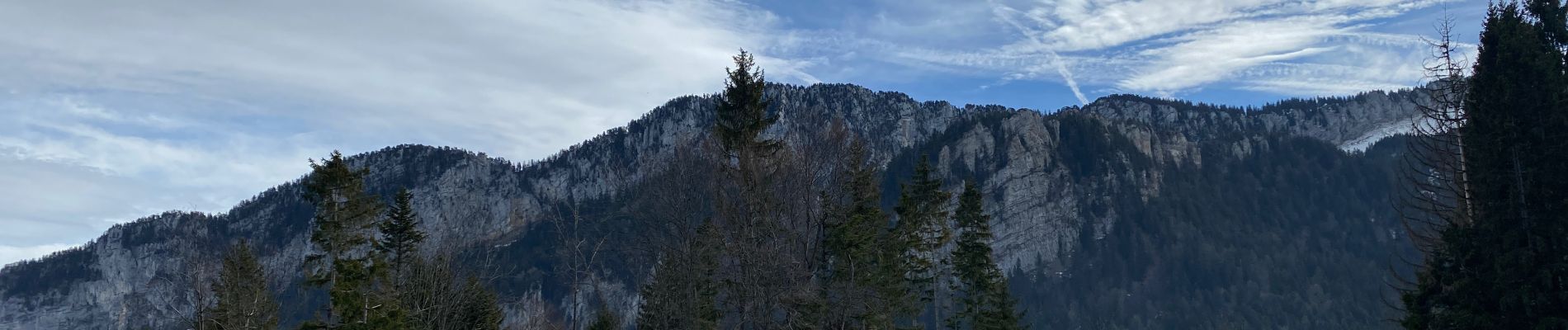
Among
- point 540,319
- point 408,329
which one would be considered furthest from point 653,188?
point 540,319

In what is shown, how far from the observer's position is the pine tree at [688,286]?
28125 millimetres

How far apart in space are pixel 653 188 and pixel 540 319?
428 inches

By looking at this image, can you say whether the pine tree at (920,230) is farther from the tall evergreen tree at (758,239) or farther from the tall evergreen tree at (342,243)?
the tall evergreen tree at (342,243)

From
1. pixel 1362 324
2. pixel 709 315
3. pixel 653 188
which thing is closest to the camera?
pixel 653 188

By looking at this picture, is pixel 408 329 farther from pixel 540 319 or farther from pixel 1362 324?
pixel 1362 324

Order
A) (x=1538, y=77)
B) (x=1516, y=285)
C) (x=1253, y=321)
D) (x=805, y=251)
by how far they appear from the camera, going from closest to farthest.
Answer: (x=1516, y=285) < (x=1538, y=77) < (x=805, y=251) < (x=1253, y=321)

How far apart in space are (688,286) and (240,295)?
1311 cm

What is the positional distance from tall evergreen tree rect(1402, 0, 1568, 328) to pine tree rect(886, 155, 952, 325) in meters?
17.0

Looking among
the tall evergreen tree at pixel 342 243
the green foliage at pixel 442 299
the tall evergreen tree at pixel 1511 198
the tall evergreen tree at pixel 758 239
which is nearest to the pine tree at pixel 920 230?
the tall evergreen tree at pixel 758 239

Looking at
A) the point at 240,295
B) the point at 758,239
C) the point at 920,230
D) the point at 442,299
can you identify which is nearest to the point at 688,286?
the point at 758,239

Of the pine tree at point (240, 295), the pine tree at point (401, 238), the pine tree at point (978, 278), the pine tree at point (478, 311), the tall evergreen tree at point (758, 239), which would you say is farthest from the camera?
the pine tree at point (978, 278)

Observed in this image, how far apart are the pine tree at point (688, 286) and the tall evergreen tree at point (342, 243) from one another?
887 cm

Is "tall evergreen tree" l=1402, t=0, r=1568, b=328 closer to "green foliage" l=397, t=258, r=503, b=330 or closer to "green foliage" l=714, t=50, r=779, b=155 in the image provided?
"green foliage" l=714, t=50, r=779, b=155

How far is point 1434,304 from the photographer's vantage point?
71.2 ft
